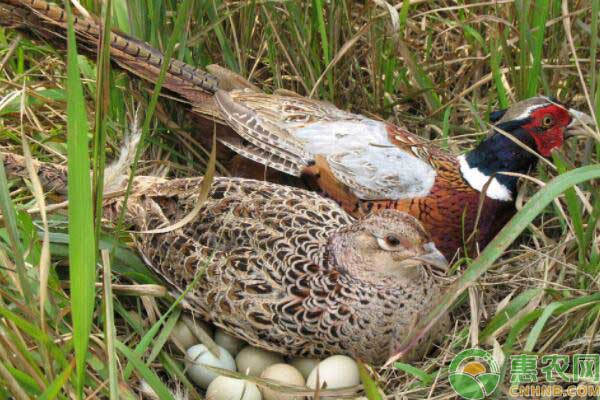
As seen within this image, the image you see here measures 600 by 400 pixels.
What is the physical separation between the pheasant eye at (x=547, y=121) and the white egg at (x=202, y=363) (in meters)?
1.37

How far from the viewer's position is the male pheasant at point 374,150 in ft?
10.4

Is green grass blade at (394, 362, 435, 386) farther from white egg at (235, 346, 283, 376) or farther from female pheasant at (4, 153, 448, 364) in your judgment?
white egg at (235, 346, 283, 376)

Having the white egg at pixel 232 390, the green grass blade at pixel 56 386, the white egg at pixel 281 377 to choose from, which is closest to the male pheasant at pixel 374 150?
the white egg at pixel 281 377

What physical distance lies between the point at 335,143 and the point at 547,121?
0.78 meters

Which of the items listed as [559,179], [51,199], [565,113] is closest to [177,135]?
[51,199]

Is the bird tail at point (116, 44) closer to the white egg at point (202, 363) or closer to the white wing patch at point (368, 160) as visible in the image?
the white wing patch at point (368, 160)

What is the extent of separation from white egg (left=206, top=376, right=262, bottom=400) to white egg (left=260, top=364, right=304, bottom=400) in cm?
4

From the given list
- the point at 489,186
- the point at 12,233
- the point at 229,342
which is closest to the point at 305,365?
the point at 229,342

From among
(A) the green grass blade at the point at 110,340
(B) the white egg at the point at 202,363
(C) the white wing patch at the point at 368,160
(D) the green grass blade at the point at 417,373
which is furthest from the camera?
(C) the white wing patch at the point at 368,160

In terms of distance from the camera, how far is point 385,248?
2.76m

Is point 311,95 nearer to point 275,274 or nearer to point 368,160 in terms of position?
point 368,160

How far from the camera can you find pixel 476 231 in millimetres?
3154

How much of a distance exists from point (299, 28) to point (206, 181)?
1300 millimetres

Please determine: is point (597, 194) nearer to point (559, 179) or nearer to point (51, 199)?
point (559, 179)
